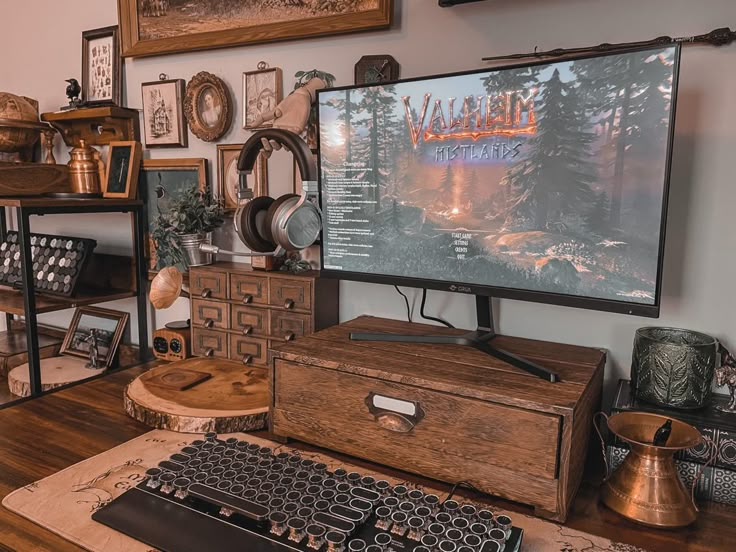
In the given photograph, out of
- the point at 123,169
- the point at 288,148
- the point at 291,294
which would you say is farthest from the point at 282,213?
the point at 123,169

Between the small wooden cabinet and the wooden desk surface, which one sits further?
the small wooden cabinet

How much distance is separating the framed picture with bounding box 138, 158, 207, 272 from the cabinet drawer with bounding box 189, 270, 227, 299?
17 centimetres

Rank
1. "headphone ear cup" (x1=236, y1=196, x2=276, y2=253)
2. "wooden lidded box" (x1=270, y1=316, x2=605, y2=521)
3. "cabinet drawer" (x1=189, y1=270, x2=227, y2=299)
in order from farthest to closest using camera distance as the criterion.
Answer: "cabinet drawer" (x1=189, y1=270, x2=227, y2=299) → "headphone ear cup" (x1=236, y1=196, x2=276, y2=253) → "wooden lidded box" (x1=270, y1=316, x2=605, y2=521)

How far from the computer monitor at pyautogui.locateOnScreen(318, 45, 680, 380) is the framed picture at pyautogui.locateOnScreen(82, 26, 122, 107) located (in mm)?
987

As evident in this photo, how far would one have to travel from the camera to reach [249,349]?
1.46 meters

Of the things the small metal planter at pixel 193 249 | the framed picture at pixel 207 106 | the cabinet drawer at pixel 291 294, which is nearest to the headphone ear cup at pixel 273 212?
the cabinet drawer at pixel 291 294

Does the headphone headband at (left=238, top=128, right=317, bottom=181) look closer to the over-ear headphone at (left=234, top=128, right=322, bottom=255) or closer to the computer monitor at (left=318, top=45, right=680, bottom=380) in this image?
the over-ear headphone at (left=234, top=128, right=322, bottom=255)

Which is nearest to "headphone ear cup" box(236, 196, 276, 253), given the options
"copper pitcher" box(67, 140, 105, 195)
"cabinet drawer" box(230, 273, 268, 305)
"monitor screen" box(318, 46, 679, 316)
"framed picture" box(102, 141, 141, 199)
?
"monitor screen" box(318, 46, 679, 316)

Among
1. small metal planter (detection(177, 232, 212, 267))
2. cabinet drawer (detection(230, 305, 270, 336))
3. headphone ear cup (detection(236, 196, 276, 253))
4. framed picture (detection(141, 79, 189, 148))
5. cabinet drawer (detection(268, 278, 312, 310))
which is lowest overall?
cabinet drawer (detection(230, 305, 270, 336))

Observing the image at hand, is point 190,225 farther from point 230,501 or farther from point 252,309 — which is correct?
point 230,501

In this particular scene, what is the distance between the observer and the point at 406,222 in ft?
3.85

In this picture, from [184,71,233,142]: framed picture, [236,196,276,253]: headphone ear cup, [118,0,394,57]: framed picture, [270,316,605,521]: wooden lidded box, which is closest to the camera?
[270,316,605,521]: wooden lidded box

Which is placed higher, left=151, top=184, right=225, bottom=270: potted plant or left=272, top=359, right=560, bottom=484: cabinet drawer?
left=151, top=184, right=225, bottom=270: potted plant

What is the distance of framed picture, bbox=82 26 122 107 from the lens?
185 cm
